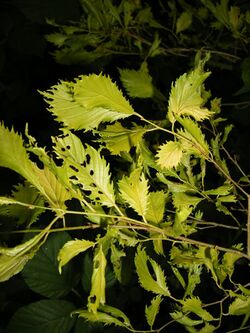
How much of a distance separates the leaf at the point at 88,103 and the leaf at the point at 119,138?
30 millimetres

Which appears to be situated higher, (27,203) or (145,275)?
(27,203)

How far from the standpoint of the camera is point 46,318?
32.8 inches

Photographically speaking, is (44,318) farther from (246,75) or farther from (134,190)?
Result: (246,75)

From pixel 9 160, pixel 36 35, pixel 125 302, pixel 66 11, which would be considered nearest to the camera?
pixel 9 160

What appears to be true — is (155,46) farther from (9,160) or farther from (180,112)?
(9,160)

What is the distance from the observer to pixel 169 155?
18.2 inches

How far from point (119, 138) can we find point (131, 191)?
72 mm

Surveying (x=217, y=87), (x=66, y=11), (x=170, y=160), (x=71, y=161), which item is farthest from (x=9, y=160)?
(x=66, y=11)

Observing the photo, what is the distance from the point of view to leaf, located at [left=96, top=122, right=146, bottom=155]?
48 cm

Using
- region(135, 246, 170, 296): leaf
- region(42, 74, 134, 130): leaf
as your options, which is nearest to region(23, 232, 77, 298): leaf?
region(135, 246, 170, 296): leaf

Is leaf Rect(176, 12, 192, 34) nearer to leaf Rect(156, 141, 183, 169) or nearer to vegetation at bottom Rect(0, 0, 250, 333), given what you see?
vegetation at bottom Rect(0, 0, 250, 333)

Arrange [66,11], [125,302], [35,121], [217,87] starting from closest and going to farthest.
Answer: [125,302], [217,87], [66,11], [35,121]

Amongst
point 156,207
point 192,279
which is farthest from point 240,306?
point 156,207

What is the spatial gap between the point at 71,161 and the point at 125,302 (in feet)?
1.97
